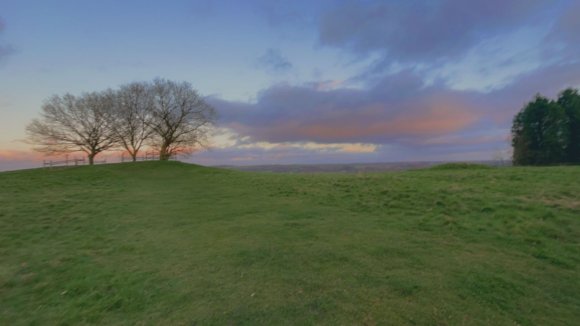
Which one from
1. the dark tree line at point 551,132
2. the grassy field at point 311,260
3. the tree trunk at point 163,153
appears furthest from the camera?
the tree trunk at point 163,153

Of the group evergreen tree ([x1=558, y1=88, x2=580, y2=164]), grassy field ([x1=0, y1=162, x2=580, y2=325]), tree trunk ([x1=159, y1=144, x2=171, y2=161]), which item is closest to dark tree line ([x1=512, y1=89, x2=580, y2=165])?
evergreen tree ([x1=558, y1=88, x2=580, y2=164])

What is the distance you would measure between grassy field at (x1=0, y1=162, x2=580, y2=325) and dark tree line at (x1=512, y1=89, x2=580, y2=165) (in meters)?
26.2

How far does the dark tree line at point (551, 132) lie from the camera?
A: 32.7m

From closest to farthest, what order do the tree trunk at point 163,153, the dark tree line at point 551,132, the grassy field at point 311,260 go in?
the grassy field at point 311,260 → the dark tree line at point 551,132 → the tree trunk at point 163,153

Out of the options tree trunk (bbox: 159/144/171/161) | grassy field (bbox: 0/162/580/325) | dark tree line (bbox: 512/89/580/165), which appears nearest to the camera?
grassy field (bbox: 0/162/580/325)

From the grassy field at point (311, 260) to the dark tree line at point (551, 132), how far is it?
85.9ft

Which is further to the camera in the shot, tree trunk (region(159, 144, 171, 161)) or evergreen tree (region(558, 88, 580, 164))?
tree trunk (region(159, 144, 171, 161))

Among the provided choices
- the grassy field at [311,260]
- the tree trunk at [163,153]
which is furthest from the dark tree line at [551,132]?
the tree trunk at [163,153]

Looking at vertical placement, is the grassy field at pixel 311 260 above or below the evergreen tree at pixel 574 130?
below

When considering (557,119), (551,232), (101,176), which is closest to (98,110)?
(101,176)

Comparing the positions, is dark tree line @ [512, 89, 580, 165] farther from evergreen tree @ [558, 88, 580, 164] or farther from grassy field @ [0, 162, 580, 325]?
grassy field @ [0, 162, 580, 325]

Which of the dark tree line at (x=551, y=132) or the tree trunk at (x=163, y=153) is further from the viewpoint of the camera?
the tree trunk at (x=163, y=153)

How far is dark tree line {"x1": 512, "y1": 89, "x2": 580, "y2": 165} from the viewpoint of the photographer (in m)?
32.7

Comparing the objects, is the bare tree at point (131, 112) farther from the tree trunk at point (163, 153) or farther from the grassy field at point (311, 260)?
the grassy field at point (311, 260)
